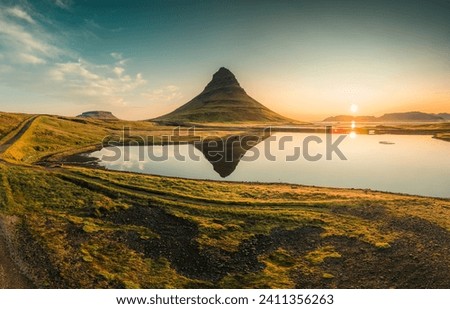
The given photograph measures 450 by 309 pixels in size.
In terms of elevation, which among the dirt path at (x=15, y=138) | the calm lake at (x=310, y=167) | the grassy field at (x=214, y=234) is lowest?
the grassy field at (x=214, y=234)

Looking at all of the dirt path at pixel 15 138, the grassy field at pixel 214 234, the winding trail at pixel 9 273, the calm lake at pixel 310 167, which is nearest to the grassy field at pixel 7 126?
the dirt path at pixel 15 138

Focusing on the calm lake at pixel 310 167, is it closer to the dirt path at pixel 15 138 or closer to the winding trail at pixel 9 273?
the dirt path at pixel 15 138

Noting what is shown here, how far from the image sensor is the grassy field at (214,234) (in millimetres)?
20844

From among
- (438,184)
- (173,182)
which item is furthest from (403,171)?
(173,182)

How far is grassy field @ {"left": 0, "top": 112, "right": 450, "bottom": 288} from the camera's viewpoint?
20844 mm

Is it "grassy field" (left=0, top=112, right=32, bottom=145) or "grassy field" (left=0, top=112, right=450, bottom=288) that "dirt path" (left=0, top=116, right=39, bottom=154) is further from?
"grassy field" (left=0, top=112, right=450, bottom=288)

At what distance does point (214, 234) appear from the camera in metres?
27.7

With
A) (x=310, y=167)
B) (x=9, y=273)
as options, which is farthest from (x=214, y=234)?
(x=310, y=167)

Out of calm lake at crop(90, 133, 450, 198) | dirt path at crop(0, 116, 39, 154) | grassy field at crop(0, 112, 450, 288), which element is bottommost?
grassy field at crop(0, 112, 450, 288)

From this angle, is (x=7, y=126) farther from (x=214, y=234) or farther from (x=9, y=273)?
(x=214, y=234)

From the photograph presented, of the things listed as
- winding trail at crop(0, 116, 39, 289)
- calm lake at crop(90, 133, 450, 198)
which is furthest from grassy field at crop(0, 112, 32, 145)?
winding trail at crop(0, 116, 39, 289)

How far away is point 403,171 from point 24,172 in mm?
62763

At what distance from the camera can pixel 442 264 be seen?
72.4ft
